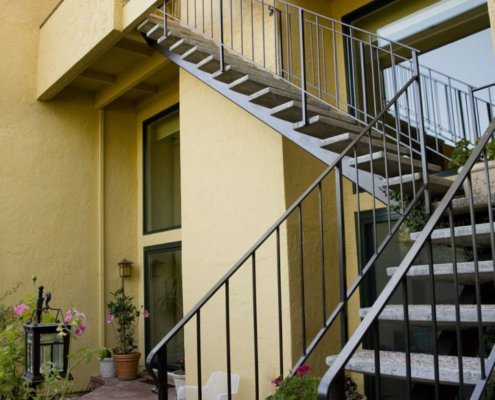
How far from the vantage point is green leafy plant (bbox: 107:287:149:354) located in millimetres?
6602

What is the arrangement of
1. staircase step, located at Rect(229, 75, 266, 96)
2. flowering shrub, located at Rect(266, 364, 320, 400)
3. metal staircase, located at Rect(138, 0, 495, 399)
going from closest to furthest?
metal staircase, located at Rect(138, 0, 495, 399)
flowering shrub, located at Rect(266, 364, 320, 400)
staircase step, located at Rect(229, 75, 266, 96)

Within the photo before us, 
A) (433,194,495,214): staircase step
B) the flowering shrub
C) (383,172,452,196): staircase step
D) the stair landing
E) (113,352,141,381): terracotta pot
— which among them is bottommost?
the stair landing

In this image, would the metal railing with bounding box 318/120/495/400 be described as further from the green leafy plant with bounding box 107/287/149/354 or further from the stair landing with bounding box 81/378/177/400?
the green leafy plant with bounding box 107/287/149/354

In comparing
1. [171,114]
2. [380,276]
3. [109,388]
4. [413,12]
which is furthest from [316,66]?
[109,388]

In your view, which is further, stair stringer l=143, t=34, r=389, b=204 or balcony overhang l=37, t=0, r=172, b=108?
balcony overhang l=37, t=0, r=172, b=108

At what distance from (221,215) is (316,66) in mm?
1637

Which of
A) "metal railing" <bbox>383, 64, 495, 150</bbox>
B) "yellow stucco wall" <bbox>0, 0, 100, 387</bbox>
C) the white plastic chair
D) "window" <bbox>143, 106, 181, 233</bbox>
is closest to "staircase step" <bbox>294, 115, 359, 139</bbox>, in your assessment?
"metal railing" <bbox>383, 64, 495, 150</bbox>

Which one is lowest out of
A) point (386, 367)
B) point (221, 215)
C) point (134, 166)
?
point (386, 367)

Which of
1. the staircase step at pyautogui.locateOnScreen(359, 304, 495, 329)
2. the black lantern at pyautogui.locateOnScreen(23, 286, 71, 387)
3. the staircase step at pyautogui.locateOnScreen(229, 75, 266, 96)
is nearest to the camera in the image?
the staircase step at pyautogui.locateOnScreen(359, 304, 495, 329)

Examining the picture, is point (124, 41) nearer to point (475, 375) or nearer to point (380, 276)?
point (380, 276)

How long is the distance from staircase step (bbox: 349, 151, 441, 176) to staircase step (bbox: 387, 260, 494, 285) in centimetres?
Result: 62

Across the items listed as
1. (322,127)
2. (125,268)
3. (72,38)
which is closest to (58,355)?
(322,127)

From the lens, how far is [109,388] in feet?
19.4

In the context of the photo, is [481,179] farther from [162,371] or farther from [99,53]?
[99,53]
